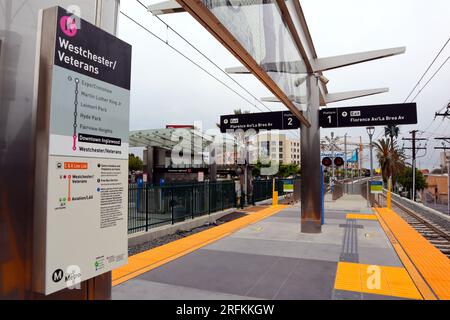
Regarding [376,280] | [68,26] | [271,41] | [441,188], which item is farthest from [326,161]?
[441,188]

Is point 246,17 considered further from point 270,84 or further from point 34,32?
point 34,32

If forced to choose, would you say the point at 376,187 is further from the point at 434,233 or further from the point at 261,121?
the point at 261,121

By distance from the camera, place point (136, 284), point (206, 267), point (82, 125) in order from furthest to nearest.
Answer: point (206, 267) < point (136, 284) < point (82, 125)

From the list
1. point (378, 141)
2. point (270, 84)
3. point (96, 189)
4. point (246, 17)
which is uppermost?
point (378, 141)

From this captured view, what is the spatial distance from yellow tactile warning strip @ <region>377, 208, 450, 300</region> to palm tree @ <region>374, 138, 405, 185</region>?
4678 centimetres

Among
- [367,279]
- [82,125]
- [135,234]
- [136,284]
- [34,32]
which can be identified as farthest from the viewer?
[135,234]

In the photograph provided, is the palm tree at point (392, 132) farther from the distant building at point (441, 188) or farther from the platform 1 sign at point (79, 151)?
the platform 1 sign at point (79, 151)

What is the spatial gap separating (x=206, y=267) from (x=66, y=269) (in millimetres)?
4326

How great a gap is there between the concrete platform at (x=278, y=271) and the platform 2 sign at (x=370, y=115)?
4541mm

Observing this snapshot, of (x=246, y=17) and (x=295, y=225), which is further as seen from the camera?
(x=295, y=225)

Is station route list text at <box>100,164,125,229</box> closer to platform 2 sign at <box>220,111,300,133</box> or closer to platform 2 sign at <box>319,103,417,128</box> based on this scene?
platform 2 sign at <box>319,103,417,128</box>

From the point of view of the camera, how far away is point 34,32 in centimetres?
199
